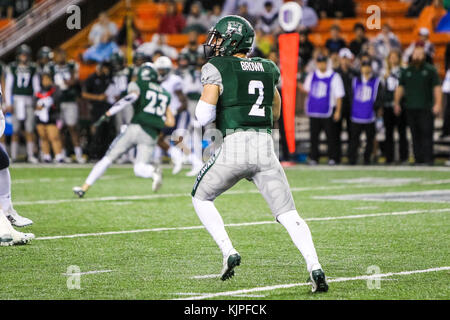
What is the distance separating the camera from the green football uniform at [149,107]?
12570 mm

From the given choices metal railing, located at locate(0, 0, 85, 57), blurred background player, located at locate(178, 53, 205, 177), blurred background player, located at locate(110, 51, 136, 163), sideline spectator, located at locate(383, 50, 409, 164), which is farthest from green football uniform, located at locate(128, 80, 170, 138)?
metal railing, located at locate(0, 0, 85, 57)

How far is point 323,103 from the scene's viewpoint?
17750mm

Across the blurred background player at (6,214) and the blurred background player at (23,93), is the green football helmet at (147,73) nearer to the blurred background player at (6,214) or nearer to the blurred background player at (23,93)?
the blurred background player at (6,214)

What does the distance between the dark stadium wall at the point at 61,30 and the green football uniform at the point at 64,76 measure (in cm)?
443

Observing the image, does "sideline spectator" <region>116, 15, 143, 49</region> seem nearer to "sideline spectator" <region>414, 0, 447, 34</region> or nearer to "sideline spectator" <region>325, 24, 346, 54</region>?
"sideline spectator" <region>325, 24, 346, 54</region>

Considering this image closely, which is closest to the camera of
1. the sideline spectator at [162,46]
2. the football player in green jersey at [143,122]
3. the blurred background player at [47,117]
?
the football player in green jersey at [143,122]

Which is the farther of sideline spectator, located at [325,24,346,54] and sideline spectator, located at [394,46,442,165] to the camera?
sideline spectator, located at [325,24,346,54]

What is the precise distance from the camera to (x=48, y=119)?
18.7 metres

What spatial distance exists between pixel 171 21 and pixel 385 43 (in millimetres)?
5535

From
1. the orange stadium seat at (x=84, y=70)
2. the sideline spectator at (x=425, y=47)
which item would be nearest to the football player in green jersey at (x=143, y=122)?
the sideline spectator at (x=425, y=47)

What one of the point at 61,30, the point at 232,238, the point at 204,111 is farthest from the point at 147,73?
the point at 61,30

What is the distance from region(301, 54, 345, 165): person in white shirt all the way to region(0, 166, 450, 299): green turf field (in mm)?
3650

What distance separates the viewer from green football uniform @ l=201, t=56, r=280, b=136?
6371 millimetres

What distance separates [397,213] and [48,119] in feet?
31.9
